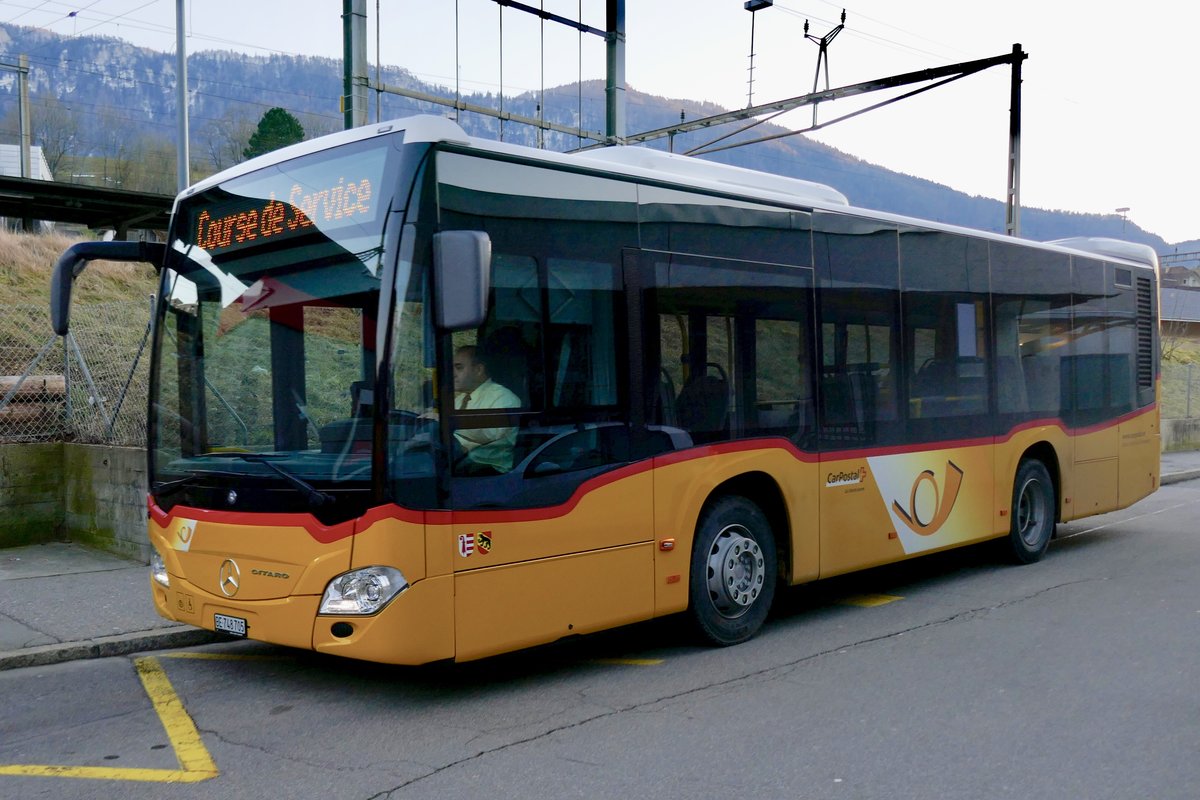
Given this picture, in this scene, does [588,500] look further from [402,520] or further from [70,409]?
[70,409]

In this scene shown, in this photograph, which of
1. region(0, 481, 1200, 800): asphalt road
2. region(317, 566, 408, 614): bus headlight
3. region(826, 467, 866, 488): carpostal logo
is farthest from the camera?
region(826, 467, 866, 488): carpostal logo

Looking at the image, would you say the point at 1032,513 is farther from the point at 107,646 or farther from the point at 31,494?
the point at 31,494

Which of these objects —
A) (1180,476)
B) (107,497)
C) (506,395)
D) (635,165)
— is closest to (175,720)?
(506,395)

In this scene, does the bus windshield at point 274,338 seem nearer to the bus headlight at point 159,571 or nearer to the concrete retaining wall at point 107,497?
the bus headlight at point 159,571

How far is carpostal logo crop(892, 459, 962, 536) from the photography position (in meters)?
8.66

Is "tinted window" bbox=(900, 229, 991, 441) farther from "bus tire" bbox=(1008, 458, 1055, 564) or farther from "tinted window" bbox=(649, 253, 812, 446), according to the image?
"tinted window" bbox=(649, 253, 812, 446)

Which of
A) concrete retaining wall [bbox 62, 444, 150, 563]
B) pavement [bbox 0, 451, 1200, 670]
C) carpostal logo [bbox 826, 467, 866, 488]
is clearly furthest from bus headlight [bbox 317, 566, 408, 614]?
concrete retaining wall [bbox 62, 444, 150, 563]

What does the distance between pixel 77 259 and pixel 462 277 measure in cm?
281

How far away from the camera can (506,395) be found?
5.75 m

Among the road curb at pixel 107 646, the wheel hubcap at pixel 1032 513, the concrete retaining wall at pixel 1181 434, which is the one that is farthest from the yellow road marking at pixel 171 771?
the concrete retaining wall at pixel 1181 434

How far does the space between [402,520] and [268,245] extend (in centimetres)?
180

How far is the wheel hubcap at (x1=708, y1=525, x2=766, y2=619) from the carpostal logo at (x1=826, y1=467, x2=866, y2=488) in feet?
2.88

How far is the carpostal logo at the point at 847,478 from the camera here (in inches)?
309

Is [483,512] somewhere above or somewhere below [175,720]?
above
